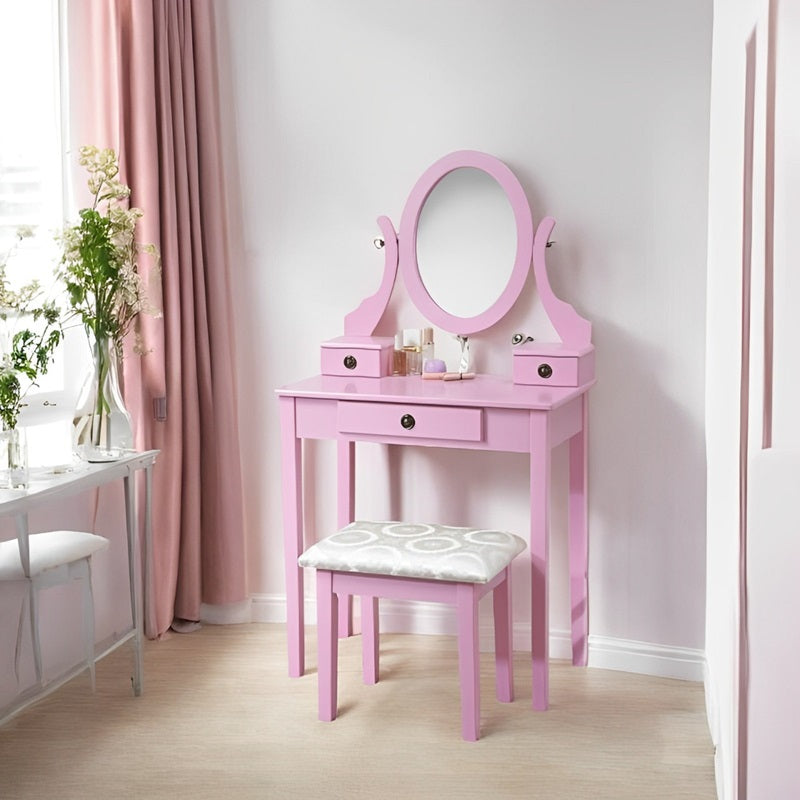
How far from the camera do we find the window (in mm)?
2830

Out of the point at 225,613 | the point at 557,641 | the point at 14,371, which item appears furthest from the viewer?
the point at 225,613

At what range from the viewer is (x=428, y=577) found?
8.30ft

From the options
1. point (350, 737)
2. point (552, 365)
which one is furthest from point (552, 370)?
point (350, 737)

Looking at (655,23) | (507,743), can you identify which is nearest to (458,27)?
(655,23)

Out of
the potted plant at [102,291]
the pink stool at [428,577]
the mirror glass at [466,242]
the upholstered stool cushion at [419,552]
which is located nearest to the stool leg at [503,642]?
the pink stool at [428,577]

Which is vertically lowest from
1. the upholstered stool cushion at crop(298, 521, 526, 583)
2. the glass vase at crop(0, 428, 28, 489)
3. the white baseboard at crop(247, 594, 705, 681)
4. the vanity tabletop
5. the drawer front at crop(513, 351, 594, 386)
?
the white baseboard at crop(247, 594, 705, 681)

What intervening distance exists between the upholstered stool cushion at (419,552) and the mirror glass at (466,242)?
751mm

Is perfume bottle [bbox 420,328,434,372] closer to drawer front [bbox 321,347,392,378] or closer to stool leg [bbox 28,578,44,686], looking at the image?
drawer front [bbox 321,347,392,378]

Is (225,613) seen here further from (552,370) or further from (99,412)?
(552,370)

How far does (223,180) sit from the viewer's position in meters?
3.36

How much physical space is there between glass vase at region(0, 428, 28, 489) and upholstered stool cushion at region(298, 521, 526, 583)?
709 millimetres

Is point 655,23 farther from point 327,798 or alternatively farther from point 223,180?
point 327,798

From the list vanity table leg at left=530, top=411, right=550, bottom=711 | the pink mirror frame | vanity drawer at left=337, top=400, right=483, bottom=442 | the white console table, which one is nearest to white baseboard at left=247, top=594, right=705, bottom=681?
vanity table leg at left=530, top=411, right=550, bottom=711

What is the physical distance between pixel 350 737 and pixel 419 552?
1.63ft
